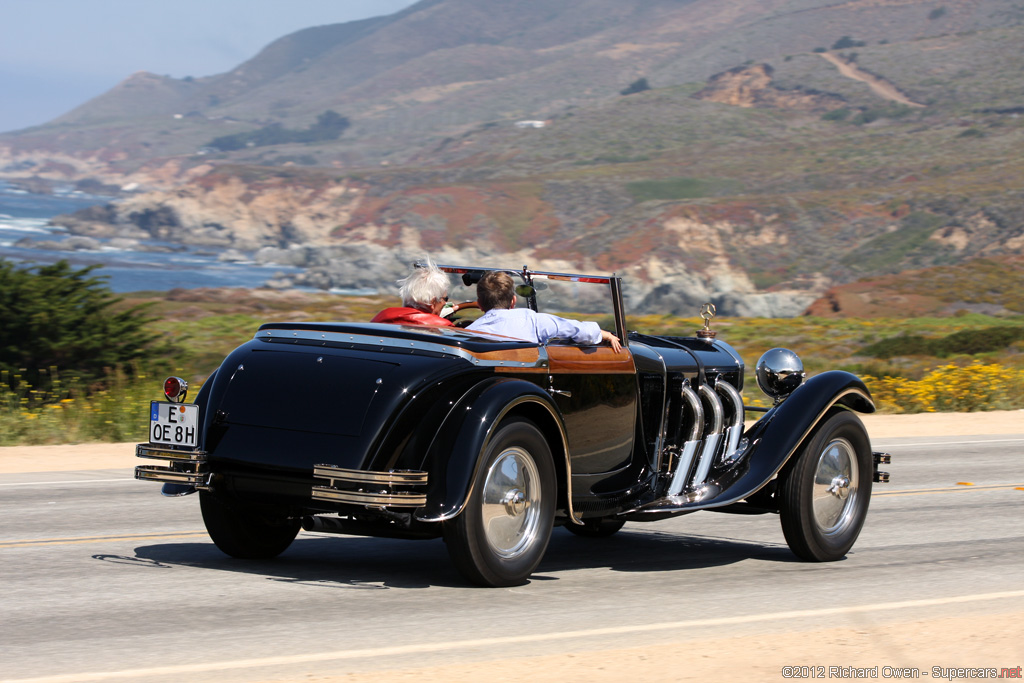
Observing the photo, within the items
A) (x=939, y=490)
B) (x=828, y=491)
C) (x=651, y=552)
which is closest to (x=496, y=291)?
(x=651, y=552)

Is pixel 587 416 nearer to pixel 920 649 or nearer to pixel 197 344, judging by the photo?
pixel 920 649

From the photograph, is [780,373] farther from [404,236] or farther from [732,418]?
[404,236]

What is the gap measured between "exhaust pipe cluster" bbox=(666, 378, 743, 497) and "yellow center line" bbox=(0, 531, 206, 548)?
302 cm

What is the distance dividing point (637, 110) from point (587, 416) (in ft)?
619

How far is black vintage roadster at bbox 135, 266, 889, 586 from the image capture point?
554cm

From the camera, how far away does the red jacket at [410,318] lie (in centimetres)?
632

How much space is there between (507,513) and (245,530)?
1.55m

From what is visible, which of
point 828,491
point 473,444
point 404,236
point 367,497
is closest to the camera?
point 367,497

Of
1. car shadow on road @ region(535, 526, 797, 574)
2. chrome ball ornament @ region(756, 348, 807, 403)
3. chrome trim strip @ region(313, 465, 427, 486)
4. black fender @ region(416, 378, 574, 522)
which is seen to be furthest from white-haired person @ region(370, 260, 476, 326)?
chrome ball ornament @ region(756, 348, 807, 403)

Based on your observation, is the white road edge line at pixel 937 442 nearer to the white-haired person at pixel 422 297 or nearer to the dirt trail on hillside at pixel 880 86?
the white-haired person at pixel 422 297

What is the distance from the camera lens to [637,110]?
7495 inches

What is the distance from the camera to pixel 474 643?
4914mm

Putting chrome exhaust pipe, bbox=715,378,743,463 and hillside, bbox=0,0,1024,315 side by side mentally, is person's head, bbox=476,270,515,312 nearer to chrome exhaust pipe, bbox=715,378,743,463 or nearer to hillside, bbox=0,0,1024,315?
chrome exhaust pipe, bbox=715,378,743,463

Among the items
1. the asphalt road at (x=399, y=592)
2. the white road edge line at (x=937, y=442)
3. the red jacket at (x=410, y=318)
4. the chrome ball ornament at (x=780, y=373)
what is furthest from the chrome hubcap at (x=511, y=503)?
the white road edge line at (x=937, y=442)
